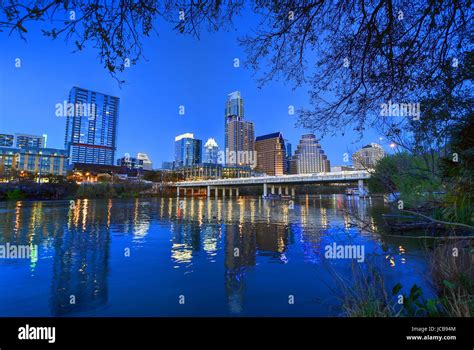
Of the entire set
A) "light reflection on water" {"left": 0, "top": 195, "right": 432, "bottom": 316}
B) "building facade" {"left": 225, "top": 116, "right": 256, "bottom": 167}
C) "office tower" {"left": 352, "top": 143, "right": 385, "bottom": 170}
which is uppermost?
"building facade" {"left": 225, "top": 116, "right": 256, "bottom": 167}

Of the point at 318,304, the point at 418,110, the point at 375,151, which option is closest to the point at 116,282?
the point at 318,304

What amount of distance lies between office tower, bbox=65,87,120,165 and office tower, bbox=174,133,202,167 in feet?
176

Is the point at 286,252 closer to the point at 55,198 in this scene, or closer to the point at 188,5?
the point at 188,5

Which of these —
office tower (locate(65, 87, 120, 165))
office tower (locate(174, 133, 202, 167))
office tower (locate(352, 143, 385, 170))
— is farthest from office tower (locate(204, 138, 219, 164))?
office tower (locate(352, 143, 385, 170))

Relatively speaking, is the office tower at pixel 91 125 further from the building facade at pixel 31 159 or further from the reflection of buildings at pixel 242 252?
the reflection of buildings at pixel 242 252

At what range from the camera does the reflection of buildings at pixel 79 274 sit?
859 centimetres

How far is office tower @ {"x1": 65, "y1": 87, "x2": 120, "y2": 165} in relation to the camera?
905cm

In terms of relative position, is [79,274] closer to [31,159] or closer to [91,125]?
[91,125]

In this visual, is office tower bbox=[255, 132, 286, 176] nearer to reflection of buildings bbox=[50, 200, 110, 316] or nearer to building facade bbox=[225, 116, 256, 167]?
building facade bbox=[225, 116, 256, 167]

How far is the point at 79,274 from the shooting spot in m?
11.5

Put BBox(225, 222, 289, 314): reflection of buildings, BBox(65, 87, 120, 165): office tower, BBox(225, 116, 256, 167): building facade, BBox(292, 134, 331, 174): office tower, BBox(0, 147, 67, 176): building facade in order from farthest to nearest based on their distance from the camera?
BBox(225, 116, 256, 167): building facade < BBox(0, 147, 67, 176): building facade < BBox(225, 222, 289, 314): reflection of buildings < BBox(65, 87, 120, 165): office tower < BBox(292, 134, 331, 174): office tower

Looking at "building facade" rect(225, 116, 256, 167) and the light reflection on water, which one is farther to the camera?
"building facade" rect(225, 116, 256, 167)
